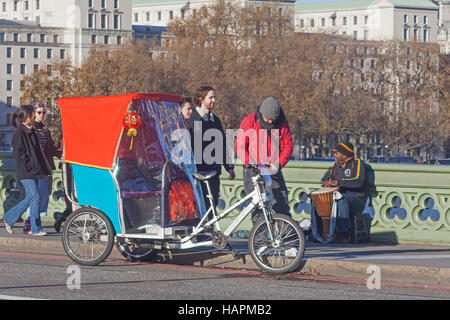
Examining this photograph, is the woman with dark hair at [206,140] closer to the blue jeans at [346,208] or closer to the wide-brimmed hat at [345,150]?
the blue jeans at [346,208]

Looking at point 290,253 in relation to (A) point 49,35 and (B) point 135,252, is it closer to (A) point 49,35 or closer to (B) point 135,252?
(B) point 135,252

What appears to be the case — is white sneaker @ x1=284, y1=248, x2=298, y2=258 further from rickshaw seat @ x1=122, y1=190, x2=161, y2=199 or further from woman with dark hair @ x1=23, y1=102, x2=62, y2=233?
woman with dark hair @ x1=23, y1=102, x2=62, y2=233

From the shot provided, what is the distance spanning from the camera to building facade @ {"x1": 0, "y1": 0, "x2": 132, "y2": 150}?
6097 inches

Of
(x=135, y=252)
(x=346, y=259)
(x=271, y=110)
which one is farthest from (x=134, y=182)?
(x=346, y=259)

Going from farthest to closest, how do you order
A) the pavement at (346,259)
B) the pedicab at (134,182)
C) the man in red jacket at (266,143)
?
1. the man in red jacket at (266,143)
2. the pedicab at (134,182)
3. the pavement at (346,259)

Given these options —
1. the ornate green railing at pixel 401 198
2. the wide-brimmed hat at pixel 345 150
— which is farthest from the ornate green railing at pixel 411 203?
the wide-brimmed hat at pixel 345 150

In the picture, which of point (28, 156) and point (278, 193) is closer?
point (278, 193)

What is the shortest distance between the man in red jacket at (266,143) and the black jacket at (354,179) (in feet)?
6.93

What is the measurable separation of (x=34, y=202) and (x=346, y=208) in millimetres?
4127

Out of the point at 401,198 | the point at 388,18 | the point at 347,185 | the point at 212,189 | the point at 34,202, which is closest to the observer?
the point at 212,189

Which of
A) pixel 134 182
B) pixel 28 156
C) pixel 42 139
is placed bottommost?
pixel 134 182

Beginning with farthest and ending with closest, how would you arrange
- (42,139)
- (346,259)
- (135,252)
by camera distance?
(42,139) < (135,252) < (346,259)

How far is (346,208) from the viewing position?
47.3ft

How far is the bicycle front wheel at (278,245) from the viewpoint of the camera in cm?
1153
